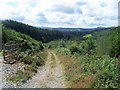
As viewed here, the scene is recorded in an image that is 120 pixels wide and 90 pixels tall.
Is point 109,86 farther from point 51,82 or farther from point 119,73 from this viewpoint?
point 51,82

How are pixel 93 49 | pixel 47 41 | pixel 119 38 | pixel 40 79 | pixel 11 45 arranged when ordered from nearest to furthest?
pixel 40 79, pixel 119 38, pixel 11 45, pixel 93 49, pixel 47 41

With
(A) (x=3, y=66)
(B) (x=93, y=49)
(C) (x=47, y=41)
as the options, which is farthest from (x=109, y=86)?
(C) (x=47, y=41)

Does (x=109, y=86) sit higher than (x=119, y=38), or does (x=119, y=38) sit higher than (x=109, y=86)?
(x=119, y=38)

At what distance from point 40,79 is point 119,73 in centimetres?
629

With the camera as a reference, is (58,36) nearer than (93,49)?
No

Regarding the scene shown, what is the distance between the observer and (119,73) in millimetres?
13914

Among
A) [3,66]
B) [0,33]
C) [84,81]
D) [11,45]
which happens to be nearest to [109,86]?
[84,81]

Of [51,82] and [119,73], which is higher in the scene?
[119,73]

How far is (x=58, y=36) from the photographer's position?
102188mm

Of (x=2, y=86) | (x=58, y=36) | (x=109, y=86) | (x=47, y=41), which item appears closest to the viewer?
(x=109, y=86)

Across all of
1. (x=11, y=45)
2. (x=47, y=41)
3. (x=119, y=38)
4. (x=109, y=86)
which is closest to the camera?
(x=109, y=86)

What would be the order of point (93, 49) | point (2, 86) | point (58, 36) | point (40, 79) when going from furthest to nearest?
1. point (58, 36)
2. point (93, 49)
3. point (40, 79)
4. point (2, 86)

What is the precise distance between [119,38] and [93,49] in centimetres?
1127

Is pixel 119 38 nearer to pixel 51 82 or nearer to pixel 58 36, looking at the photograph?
pixel 51 82
